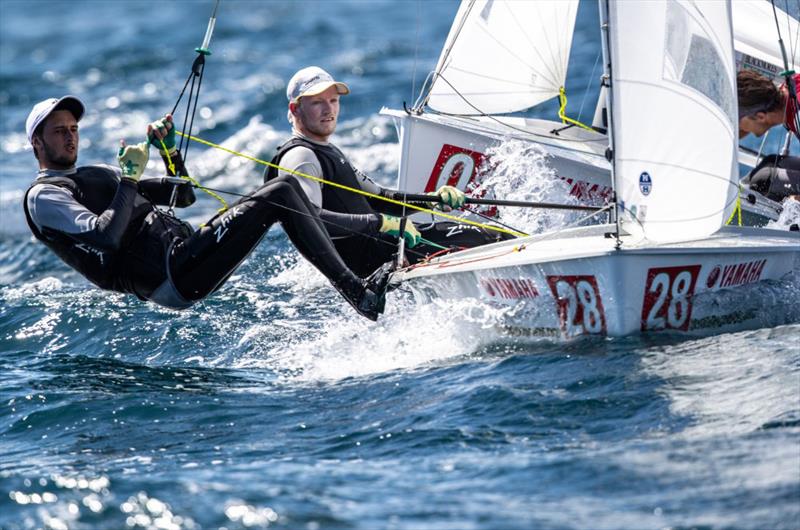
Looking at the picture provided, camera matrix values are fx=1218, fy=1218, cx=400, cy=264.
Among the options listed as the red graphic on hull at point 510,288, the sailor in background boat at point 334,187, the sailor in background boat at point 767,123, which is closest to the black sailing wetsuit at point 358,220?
the sailor in background boat at point 334,187

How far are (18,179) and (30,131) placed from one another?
5.97 meters

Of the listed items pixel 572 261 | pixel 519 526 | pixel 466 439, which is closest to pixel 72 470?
pixel 466 439

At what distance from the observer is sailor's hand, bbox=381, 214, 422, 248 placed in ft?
16.3

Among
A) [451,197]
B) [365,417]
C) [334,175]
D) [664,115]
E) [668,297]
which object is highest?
[664,115]

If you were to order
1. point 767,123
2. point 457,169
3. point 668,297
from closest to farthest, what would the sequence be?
point 668,297 < point 767,123 < point 457,169

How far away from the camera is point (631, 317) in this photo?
4.27 metres

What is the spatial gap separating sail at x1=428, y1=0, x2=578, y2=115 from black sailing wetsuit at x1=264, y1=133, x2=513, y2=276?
5.66 ft

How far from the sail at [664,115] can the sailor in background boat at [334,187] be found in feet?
2.86

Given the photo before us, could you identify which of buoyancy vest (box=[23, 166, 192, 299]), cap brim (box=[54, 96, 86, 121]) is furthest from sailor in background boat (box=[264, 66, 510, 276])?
cap brim (box=[54, 96, 86, 121])

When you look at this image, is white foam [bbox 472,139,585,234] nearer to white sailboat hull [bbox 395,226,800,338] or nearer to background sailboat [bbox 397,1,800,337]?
white sailboat hull [bbox 395,226,800,338]

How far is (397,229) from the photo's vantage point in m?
4.98

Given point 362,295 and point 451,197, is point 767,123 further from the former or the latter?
point 362,295

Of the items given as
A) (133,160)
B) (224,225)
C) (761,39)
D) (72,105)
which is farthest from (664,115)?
(761,39)

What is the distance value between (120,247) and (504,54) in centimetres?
306
